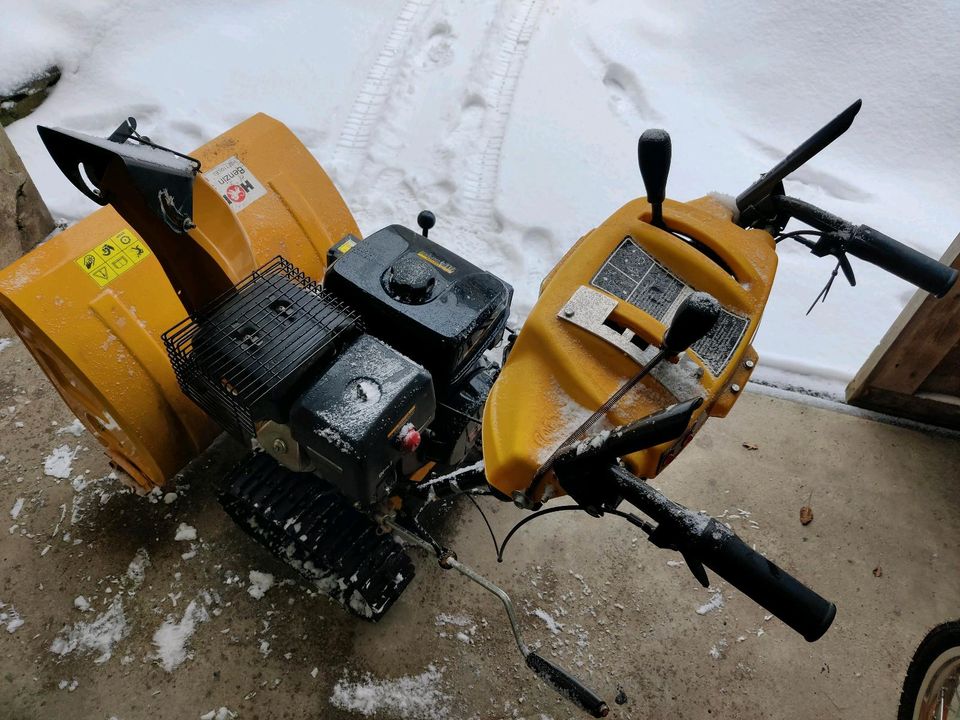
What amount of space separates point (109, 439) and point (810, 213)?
220 centimetres

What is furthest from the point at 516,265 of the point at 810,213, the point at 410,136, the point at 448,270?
the point at 810,213

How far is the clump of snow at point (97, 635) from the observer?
2150mm

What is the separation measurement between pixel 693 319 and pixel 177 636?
196cm

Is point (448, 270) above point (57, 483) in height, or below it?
above

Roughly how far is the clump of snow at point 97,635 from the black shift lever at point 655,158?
82.5 inches

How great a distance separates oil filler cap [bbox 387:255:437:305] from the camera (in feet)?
5.82

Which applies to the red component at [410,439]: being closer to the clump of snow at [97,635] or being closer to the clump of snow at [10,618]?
the clump of snow at [97,635]

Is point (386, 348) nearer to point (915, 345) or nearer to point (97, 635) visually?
point (97, 635)

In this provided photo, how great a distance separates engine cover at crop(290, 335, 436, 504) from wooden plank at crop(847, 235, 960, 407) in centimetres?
203

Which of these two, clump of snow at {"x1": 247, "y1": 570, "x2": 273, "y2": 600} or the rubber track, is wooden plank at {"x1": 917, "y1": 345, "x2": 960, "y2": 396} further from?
clump of snow at {"x1": 247, "y1": 570, "x2": 273, "y2": 600}

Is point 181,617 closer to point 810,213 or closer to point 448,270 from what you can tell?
point 448,270

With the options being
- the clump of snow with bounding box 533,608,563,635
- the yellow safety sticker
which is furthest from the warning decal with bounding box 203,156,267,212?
the clump of snow with bounding box 533,608,563,635

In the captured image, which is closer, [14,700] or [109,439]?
[14,700]

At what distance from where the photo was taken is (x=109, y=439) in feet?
7.36
